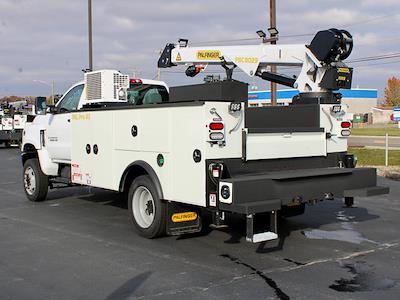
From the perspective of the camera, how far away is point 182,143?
20.8 feet

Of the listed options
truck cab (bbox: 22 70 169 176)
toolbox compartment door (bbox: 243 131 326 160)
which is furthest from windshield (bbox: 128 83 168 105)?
toolbox compartment door (bbox: 243 131 326 160)

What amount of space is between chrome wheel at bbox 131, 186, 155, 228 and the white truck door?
8.33 ft

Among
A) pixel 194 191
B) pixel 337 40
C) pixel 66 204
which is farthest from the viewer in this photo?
pixel 66 204

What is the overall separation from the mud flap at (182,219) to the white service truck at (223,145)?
0.01m

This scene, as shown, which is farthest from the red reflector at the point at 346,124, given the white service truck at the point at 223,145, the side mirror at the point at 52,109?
the side mirror at the point at 52,109

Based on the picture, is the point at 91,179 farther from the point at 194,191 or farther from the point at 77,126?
the point at 194,191

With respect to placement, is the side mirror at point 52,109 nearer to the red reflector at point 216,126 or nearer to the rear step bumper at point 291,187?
the red reflector at point 216,126

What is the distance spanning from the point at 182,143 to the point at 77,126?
301 cm

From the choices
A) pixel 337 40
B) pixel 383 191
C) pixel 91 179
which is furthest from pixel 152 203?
pixel 337 40

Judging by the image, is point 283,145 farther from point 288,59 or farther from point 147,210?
point 288,59

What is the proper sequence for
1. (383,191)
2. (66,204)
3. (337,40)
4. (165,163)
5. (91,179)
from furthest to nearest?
Answer: 1. (66,204)
2. (91,179)
3. (337,40)
4. (383,191)
5. (165,163)

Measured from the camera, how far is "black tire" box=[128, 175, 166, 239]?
6.89 metres

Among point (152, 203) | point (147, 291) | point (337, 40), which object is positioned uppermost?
point (337, 40)

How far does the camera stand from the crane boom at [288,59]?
7.98 metres
